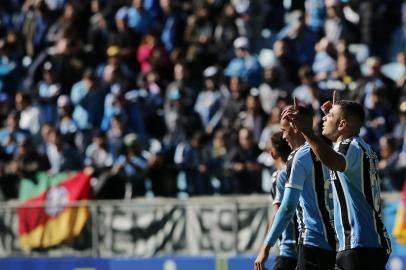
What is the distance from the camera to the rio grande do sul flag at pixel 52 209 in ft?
51.4

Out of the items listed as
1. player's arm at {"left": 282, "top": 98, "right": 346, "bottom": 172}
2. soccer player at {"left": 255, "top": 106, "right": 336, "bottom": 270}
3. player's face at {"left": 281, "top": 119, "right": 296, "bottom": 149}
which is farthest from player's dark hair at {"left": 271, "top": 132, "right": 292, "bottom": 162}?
player's arm at {"left": 282, "top": 98, "right": 346, "bottom": 172}

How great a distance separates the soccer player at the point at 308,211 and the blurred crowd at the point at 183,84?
212 inches

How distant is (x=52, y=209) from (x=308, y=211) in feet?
23.9

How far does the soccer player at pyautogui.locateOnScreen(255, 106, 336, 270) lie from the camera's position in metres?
8.84

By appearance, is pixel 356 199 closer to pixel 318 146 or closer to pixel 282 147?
pixel 318 146

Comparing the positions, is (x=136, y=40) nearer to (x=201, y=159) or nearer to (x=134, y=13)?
(x=134, y=13)

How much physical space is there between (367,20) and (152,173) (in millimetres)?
4299

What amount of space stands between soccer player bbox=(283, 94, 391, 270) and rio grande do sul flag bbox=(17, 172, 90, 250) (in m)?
7.66

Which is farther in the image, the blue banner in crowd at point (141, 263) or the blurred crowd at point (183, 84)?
the blurred crowd at point (183, 84)

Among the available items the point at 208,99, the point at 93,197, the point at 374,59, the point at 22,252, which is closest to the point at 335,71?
the point at 374,59

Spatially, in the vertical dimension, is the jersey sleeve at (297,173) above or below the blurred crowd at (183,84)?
below

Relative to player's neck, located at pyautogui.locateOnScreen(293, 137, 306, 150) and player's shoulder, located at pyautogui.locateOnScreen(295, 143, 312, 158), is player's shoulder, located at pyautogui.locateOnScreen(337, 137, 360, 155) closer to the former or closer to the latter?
player's shoulder, located at pyautogui.locateOnScreen(295, 143, 312, 158)

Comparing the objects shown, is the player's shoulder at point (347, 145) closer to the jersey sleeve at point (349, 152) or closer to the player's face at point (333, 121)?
the jersey sleeve at point (349, 152)

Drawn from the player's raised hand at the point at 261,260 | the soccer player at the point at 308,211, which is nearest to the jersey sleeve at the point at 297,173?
the soccer player at the point at 308,211
